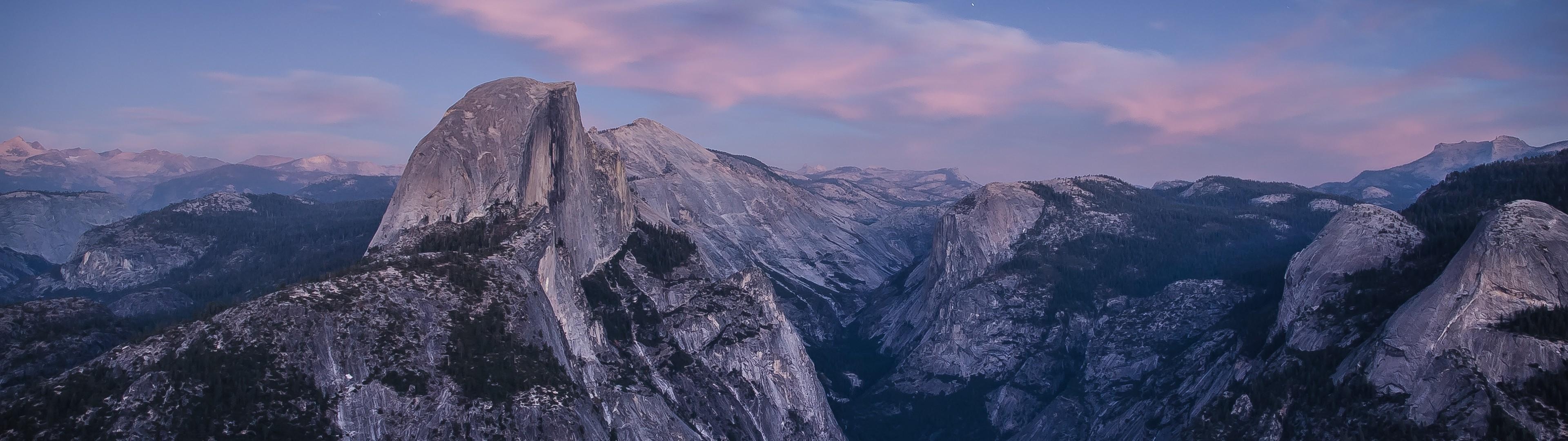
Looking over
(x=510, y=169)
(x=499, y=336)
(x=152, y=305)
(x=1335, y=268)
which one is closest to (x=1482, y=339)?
(x=1335, y=268)

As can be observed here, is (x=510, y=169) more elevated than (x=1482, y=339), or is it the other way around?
(x=510, y=169)

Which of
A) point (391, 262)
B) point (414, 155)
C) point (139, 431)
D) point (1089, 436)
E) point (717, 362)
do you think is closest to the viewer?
point (139, 431)

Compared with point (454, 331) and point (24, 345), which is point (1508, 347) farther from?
point (24, 345)

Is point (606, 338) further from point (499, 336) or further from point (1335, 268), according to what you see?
point (1335, 268)

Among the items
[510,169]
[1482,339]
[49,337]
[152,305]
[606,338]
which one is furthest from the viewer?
[152,305]

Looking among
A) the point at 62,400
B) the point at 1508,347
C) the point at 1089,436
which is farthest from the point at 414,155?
the point at 1508,347

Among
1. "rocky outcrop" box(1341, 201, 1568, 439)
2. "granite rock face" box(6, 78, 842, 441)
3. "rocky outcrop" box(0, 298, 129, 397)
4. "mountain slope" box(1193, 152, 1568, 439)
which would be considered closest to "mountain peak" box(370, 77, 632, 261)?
"granite rock face" box(6, 78, 842, 441)
